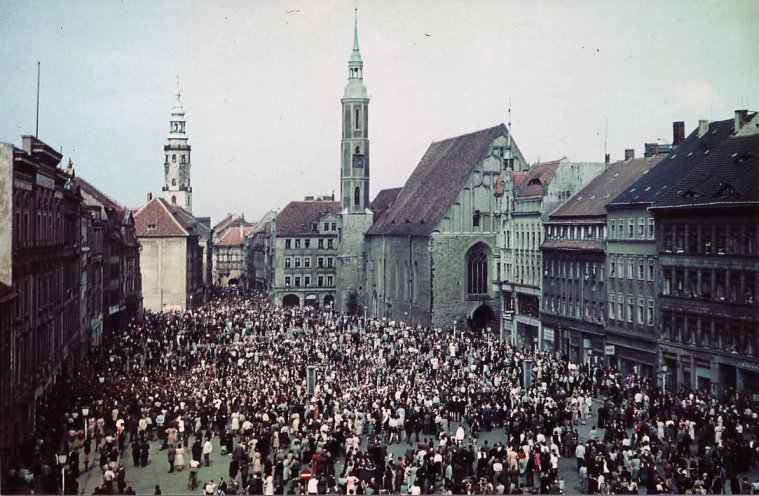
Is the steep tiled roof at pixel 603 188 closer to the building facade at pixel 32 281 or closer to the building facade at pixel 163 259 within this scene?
the building facade at pixel 32 281

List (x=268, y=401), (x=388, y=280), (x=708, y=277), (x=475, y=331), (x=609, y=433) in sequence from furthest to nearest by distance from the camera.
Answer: (x=388, y=280)
(x=475, y=331)
(x=708, y=277)
(x=268, y=401)
(x=609, y=433)

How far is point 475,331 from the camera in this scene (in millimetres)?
82188

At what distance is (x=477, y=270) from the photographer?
83.9 metres

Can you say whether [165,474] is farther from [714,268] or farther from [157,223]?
[157,223]

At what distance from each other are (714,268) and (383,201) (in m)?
70.3

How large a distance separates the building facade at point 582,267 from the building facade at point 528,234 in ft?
4.07

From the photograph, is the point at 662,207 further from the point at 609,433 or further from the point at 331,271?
the point at 331,271

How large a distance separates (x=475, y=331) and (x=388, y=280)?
711 inches

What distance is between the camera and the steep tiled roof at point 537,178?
70938 millimetres

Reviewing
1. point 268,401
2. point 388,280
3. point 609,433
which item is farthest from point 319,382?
point 388,280

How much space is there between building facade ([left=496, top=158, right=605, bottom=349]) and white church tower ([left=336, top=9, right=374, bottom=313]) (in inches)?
1245

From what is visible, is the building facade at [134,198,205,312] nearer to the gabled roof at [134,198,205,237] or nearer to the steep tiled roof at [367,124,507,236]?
the gabled roof at [134,198,205,237]

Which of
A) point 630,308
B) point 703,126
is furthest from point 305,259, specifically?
point 703,126

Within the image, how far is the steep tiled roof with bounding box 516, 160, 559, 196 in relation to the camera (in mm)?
70938
